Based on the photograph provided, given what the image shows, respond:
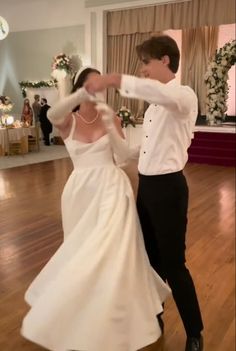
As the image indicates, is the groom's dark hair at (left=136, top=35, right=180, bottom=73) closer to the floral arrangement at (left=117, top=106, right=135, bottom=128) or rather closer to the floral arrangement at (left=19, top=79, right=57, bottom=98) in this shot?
the floral arrangement at (left=117, top=106, right=135, bottom=128)

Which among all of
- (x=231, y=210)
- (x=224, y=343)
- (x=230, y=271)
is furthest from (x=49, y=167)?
(x=224, y=343)

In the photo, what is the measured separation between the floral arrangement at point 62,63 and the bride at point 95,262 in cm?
793

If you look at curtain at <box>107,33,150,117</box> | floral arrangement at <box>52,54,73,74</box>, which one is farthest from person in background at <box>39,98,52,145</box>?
curtain at <box>107,33,150,117</box>

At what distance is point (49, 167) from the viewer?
7238mm

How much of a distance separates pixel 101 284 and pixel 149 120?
77cm

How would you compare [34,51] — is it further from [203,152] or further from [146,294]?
[146,294]

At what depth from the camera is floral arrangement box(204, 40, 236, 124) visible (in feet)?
27.9

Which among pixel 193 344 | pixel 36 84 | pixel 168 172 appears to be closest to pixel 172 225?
pixel 168 172

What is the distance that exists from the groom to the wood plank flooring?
0.39 metres

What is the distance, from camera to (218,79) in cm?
865

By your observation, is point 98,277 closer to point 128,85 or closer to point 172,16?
point 128,85

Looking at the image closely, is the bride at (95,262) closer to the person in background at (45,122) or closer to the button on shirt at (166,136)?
the button on shirt at (166,136)

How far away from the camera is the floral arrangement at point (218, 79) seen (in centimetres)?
851

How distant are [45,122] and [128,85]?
29.2 ft
